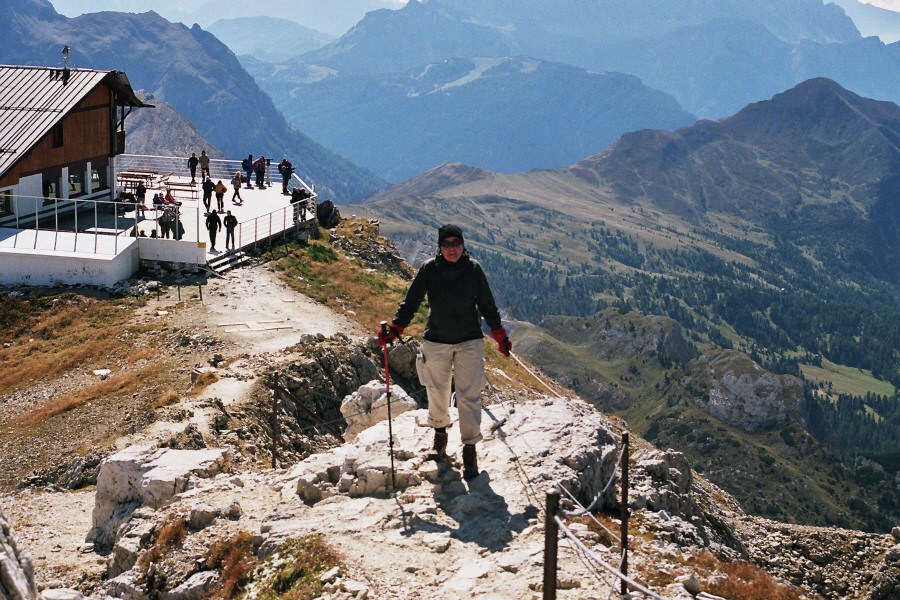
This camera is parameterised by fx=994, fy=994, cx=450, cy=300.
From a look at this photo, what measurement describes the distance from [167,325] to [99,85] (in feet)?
74.9

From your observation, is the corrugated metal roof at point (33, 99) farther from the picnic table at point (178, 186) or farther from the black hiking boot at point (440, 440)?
the black hiking boot at point (440, 440)

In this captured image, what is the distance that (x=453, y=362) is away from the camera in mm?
15531

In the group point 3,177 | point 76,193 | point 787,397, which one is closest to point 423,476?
point 3,177

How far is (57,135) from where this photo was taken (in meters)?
50.8

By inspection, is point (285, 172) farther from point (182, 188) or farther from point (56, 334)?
point (56, 334)

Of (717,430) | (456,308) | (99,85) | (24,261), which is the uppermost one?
(99,85)

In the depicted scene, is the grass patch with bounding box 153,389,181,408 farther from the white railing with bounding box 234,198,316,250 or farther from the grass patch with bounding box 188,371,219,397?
the white railing with bounding box 234,198,316,250

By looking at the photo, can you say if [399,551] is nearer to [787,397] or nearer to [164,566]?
[164,566]

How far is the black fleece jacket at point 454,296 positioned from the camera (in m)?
15.1

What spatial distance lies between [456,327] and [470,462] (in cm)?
214

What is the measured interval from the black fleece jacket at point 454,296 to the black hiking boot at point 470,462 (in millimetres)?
1699

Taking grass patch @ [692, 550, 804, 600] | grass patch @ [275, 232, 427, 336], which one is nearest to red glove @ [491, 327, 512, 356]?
grass patch @ [692, 550, 804, 600]

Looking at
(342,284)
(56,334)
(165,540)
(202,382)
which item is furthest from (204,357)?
(165,540)

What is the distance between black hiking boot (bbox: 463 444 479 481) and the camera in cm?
1545
